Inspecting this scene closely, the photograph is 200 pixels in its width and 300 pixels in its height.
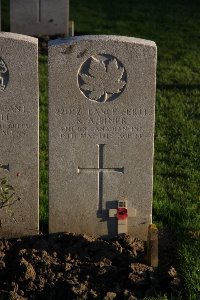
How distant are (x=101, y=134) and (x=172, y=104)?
4.16 m

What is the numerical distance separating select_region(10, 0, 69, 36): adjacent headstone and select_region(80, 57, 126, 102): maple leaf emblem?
25.5 feet

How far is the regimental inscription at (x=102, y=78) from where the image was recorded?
576cm

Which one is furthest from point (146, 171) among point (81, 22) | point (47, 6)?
point (81, 22)

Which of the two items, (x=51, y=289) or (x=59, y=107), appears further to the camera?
(x=59, y=107)

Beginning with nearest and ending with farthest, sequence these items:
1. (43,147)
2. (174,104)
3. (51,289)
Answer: (51,289), (43,147), (174,104)

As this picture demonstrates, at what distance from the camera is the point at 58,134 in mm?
5879

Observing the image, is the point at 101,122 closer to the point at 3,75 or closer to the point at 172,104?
the point at 3,75

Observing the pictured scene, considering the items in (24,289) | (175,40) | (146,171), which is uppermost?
(175,40)

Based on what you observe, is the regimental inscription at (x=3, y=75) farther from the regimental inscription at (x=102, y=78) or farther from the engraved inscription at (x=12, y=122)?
the regimental inscription at (x=102, y=78)

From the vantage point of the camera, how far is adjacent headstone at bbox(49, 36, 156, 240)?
5.74m

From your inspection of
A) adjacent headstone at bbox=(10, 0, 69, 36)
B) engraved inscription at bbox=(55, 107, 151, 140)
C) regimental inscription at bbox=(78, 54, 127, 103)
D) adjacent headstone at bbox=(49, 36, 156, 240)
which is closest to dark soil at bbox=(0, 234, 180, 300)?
adjacent headstone at bbox=(49, 36, 156, 240)

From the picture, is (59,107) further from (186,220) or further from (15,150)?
(186,220)

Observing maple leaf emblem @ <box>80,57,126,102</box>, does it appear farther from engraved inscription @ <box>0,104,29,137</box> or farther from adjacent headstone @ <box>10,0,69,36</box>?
adjacent headstone @ <box>10,0,69,36</box>

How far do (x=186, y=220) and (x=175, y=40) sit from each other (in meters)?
7.91
